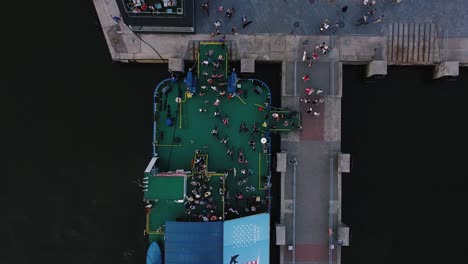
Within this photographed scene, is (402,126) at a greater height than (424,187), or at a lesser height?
greater

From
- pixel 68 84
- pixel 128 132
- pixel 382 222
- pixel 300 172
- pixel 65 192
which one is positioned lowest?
pixel 382 222

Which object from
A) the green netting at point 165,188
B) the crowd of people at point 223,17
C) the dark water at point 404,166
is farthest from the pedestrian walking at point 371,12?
the green netting at point 165,188

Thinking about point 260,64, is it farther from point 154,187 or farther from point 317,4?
point 154,187

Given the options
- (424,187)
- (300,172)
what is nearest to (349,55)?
(300,172)

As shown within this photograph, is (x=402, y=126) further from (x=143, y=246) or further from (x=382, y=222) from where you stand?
(x=143, y=246)

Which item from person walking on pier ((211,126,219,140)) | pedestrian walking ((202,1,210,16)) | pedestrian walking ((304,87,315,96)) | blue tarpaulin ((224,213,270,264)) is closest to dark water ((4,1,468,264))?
pedestrian walking ((304,87,315,96))

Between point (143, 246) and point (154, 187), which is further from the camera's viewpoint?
point (143, 246)

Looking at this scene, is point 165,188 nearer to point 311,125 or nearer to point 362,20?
point 311,125
